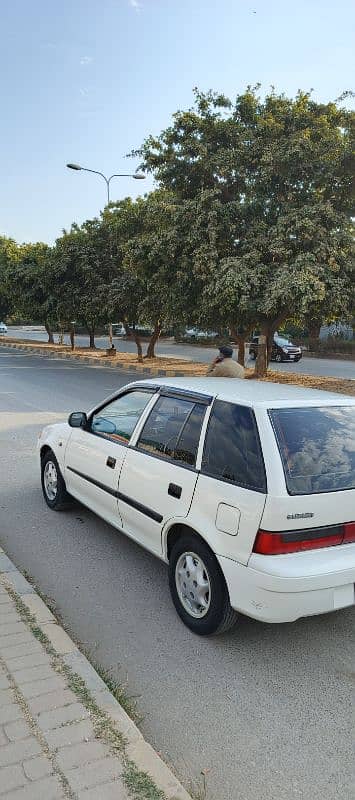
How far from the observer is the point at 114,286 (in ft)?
78.5

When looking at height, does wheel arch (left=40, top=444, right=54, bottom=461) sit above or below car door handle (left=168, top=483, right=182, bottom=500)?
below

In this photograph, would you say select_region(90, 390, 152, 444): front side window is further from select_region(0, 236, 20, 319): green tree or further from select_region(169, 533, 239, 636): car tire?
select_region(0, 236, 20, 319): green tree

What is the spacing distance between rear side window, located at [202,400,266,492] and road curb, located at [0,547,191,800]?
1.18 meters

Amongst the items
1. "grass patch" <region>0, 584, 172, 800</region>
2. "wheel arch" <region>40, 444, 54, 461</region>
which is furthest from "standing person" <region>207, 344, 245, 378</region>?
"grass patch" <region>0, 584, 172, 800</region>

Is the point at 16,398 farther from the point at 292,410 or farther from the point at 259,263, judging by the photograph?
the point at 292,410

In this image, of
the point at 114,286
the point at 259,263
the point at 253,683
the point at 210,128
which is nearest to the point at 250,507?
the point at 253,683

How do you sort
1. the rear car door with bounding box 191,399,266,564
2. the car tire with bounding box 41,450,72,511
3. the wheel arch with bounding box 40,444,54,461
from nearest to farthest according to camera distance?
the rear car door with bounding box 191,399,266,564 < the car tire with bounding box 41,450,72,511 < the wheel arch with bounding box 40,444,54,461

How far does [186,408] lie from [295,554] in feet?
3.92

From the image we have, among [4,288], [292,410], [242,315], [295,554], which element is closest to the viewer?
[295,554]

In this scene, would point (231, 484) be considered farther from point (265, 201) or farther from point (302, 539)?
point (265, 201)

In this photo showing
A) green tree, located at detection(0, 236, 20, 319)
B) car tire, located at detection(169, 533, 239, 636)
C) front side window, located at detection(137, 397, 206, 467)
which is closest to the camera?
car tire, located at detection(169, 533, 239, 636)

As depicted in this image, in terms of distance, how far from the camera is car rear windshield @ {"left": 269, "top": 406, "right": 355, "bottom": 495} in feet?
10.0

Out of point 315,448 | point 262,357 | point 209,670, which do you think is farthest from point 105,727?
point 262,357

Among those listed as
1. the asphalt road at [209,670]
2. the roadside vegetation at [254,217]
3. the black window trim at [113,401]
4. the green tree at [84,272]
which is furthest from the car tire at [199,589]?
the green tree at [84,272]
